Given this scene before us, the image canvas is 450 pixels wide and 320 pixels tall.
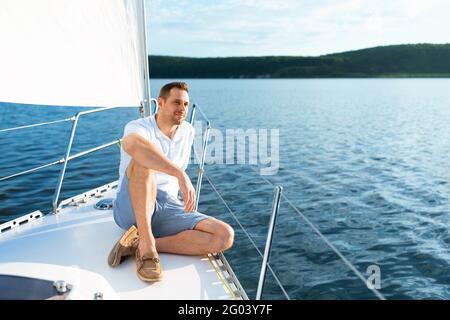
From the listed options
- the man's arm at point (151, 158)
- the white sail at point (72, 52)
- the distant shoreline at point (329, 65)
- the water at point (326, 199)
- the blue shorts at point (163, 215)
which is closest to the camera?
the man's arm at point (151, 158)

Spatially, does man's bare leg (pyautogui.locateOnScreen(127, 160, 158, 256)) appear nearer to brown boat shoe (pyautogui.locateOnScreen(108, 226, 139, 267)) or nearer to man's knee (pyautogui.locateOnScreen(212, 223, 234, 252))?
brown boat shoe (pyautogui.locateOnScreen(108, 226, 139, 267))

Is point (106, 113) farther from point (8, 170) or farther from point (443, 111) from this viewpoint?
point (443, 111)

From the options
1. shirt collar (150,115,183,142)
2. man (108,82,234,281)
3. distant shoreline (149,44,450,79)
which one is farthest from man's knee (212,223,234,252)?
distant shoreline (149,44,450,79)

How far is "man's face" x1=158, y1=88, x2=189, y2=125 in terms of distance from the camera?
321cm

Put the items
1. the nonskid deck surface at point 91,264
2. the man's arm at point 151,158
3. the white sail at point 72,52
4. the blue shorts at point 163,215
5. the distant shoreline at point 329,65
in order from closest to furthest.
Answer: the nonskid deck surface at point 91,264 < the man's arm at point 151,158 < the white sail at point 72,52 < the blue shorts at point 163,215 < the distant shoreline at point 329,65

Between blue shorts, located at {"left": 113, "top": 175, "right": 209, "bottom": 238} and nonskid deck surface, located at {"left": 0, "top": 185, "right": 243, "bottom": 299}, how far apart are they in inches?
7.3

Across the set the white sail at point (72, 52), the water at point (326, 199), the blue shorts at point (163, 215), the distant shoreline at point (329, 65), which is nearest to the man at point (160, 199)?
the blue shorts at point (163, 215)

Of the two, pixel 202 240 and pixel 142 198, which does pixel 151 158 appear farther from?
pixel 202 240

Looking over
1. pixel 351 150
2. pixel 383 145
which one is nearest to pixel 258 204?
pixel 351 150

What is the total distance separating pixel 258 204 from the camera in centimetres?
790

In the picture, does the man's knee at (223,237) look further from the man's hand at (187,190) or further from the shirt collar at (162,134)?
the shirt collar at (162,134)

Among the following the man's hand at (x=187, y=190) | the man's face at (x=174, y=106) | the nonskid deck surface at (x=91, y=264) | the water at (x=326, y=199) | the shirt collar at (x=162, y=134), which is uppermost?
the man's face at (x=174, y=106)

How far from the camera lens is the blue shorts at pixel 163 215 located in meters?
3.21

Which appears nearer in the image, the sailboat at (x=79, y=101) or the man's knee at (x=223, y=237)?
the sailboat at (x=79, y=101)
